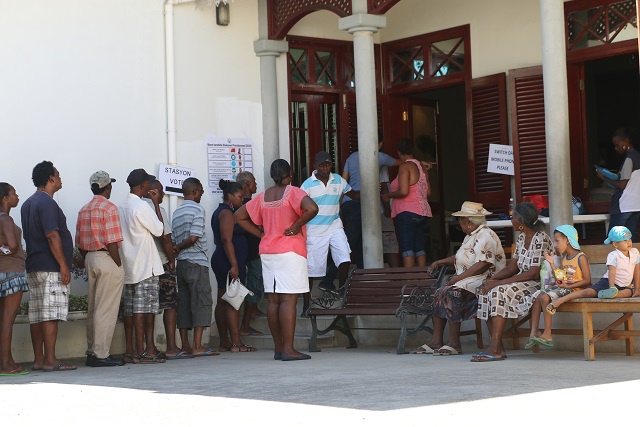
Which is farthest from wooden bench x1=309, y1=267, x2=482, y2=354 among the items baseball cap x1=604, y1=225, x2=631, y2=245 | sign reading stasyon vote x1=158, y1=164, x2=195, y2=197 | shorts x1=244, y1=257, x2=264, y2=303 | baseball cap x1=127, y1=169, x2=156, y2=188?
sign reading stasyon vote x1=158, y1=164, x2=195, y2=197

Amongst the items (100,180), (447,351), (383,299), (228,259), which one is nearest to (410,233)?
(383,299)

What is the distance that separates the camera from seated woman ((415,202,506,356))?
388 inches

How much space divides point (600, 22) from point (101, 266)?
5654 millimetres

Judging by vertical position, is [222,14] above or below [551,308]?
above

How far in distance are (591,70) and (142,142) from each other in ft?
21.7

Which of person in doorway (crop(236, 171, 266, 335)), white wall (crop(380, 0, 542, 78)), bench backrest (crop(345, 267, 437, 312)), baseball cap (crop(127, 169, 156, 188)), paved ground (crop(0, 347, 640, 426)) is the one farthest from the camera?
white wall (crop(380, 0, 542, 78))

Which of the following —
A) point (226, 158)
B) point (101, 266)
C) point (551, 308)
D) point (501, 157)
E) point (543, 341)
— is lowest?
point (543, 341)

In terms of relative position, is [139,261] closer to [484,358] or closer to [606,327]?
[484,358]

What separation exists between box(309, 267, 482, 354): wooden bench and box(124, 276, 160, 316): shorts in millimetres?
1462

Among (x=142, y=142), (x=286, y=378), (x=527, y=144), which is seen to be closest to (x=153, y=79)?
(x=142, y=142)

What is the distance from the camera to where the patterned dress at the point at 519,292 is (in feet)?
30.8

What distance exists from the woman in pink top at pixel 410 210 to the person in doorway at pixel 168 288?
2.46 meters

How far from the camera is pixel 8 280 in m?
9.73

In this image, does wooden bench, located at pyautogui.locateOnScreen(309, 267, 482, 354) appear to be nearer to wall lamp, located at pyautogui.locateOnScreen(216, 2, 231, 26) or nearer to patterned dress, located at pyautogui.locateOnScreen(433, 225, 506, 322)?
patterned dress, located at pyautogui.locateOnScreen(433, 225, 506, 322)
